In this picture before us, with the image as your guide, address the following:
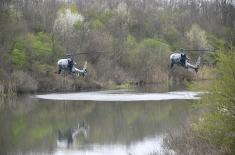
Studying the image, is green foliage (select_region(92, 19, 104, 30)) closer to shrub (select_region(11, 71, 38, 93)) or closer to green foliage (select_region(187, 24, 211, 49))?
green foliage (select_region(187, 24, 211, 49))

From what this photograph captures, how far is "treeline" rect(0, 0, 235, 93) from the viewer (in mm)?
65375

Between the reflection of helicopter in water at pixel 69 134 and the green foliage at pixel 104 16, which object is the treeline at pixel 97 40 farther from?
the reflection of helicopter in water at pixel 69 134

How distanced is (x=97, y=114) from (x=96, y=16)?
49.8 m

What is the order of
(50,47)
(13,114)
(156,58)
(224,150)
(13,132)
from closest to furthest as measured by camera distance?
1. (224,150)
2. (13,132)
3. (13,114)
4. (50,47)
5. (156,58)

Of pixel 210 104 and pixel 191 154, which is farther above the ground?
pixel 210 104

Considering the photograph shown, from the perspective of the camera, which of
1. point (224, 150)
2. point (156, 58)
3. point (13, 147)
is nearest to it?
point (224, 150)

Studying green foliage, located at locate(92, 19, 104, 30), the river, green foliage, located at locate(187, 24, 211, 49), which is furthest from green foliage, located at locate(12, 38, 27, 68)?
green foliage, located at locate(187, 24, 211, 49)

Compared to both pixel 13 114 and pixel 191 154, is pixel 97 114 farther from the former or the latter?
pixel 191 154

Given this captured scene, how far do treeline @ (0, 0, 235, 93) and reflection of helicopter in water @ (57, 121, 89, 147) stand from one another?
2232cm

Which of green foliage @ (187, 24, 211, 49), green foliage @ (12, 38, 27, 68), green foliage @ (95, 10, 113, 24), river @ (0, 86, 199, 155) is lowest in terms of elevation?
river @ (0, 86, 199, 155)

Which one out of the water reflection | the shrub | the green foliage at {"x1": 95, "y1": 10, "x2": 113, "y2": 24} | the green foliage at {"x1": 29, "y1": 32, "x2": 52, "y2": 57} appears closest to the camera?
the water reflection

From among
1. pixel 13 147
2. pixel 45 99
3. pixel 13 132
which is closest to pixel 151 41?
pixel 45 99

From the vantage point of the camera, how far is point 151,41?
3196 inches

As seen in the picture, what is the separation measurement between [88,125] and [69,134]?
4198 mm
